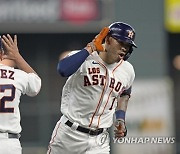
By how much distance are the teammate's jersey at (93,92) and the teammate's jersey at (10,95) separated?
0.46 m

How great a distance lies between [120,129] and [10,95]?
104 cm

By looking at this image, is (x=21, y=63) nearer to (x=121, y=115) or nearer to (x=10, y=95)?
(x=10, y=95)

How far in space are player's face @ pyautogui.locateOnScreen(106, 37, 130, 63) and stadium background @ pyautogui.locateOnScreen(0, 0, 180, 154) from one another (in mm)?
7763

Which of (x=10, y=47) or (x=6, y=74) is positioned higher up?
(x=10, y=47)

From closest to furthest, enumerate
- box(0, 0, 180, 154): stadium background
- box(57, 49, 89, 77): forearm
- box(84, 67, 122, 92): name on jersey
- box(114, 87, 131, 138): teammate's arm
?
box(57, 49, 89, 77): forearm, box(84, 67, 122, 92): name on jersey, box(114, 87, 131, 138): teammate's arm, box(0, 0, 180, 154): stadium background

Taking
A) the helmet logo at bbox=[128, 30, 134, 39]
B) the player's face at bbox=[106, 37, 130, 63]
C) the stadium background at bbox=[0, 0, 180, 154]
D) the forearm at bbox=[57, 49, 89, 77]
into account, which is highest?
the helmet logo at bbox=[128, 30, 134, 39]

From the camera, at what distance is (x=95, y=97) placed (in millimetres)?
6457

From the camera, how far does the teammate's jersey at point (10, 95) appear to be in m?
6.10

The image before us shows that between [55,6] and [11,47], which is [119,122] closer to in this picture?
[11,47]

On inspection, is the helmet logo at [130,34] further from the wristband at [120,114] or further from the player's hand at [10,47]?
the player's hand at [10,47]

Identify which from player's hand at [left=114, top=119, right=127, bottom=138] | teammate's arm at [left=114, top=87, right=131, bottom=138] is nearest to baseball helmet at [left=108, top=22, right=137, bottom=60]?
teammate's arm at [left=114, top=87, right=131, bottom=138]

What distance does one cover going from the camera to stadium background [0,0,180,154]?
49.3 ft

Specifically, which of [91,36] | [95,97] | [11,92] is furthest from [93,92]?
[91,36]

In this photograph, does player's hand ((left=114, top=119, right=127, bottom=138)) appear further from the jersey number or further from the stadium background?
the stadium background
